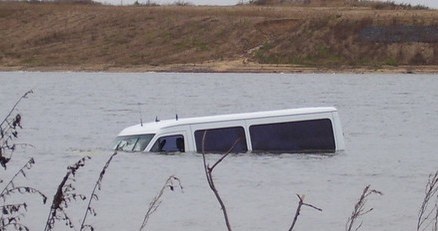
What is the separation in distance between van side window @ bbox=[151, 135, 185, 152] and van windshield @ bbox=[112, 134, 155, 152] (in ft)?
0.61

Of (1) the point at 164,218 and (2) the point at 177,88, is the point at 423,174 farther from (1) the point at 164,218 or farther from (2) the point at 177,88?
(2) the point at 177,88

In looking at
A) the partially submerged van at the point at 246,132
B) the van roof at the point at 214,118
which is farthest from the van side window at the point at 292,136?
the van roof at the point at 214,118

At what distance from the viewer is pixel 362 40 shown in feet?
248

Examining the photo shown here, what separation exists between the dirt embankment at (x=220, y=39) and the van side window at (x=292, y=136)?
46161mm

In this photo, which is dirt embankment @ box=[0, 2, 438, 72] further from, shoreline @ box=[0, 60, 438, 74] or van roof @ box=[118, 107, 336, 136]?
van roof @ box=[118, 107, 336, 136]

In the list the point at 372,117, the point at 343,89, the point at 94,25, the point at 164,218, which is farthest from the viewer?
the point at 94,25

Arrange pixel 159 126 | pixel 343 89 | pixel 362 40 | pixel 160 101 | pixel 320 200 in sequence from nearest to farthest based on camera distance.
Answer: pixel 320 200 < pixel 159 126 < pixel 160 101 < pixel 343 89 < pixel 362 40

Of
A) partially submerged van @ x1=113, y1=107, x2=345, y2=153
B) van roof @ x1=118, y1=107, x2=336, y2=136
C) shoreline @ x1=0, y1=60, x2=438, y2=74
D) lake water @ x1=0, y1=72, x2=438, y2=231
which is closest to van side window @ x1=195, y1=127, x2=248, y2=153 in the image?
partially submerged van @ x1=113, y1=107, x2=345, y2=153

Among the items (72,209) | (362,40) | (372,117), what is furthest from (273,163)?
(362,40)

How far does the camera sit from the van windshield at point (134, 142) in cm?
2008

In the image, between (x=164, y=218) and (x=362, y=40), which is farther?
(x=362, y=40)

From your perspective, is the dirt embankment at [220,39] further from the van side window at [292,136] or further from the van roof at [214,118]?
the van roof at [214,118]

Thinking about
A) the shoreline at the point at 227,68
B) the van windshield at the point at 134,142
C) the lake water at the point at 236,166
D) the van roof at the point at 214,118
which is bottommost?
the shoreline at the point at 227,68

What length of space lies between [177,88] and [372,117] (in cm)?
1544
